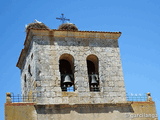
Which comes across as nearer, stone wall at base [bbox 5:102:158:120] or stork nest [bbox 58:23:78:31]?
stone wall at base [bbox 5:102:158:120]

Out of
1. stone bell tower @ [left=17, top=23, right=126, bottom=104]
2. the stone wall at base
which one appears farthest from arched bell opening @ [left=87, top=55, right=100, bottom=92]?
the stone wall at base

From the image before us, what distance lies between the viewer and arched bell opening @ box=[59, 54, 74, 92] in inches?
611

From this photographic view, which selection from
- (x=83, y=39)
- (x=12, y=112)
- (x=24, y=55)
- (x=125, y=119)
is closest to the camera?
(x=12, y=112)

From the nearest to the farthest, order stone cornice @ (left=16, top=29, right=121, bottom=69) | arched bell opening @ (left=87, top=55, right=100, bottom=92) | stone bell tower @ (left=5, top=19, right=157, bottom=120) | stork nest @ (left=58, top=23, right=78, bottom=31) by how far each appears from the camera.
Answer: stone bell tower @ (left=5, top=19, right=157, bottom=120), stone cornice @ (left=16, top=29, right=121, bottom=69), arched bell opening @ (left=87, top=55, right=100, bottom=92), stork nest @ (left=58, top=23, right=78, bottom=31)

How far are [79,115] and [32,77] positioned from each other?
2473 millimetres

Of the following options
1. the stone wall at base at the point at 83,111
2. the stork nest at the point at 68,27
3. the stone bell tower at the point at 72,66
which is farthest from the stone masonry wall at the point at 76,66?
the stork nest at the point at 68,27

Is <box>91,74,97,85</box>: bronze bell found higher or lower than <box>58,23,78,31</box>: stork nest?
lower

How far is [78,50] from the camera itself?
52.1 ft

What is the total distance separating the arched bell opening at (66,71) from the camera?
1552cm

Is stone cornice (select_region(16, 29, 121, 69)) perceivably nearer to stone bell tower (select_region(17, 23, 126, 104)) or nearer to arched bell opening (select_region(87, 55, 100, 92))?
stone bell tower (select_region(17, 23, 126, 104))

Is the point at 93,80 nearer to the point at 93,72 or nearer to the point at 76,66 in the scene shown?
the point at 93,72

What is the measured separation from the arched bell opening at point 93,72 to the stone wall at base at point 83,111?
1.12 meters

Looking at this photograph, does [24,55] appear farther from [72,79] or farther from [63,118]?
[63,118]

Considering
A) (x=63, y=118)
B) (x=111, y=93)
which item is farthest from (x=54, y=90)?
(x=111, y=93)
